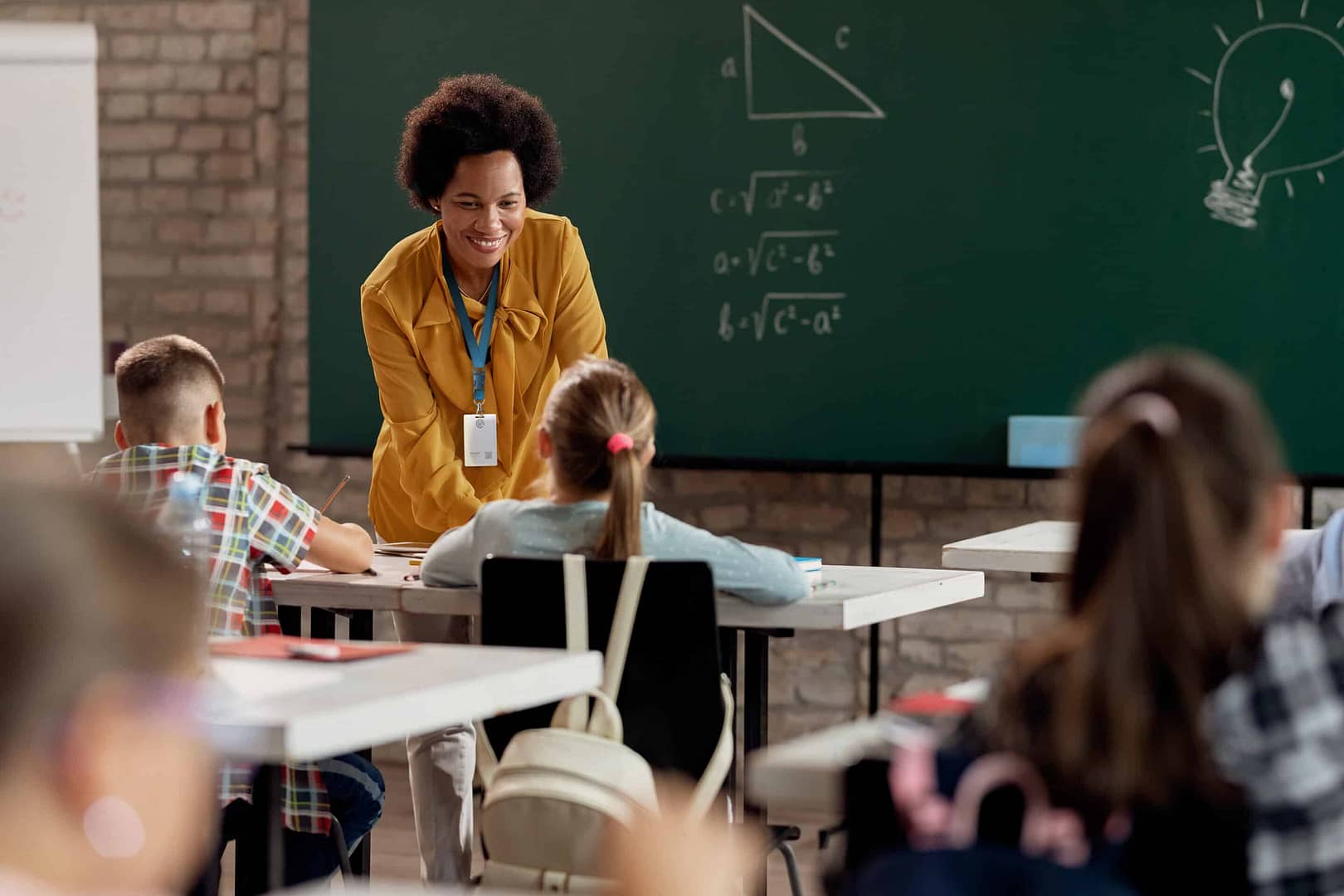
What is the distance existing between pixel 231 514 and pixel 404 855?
6.18 feet

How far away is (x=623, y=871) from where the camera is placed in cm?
89

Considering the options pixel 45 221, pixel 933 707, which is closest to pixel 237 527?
pixel 933 707

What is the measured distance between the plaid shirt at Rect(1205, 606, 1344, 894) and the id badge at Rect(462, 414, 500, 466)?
2220 millimetres

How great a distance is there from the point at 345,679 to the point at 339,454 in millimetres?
3252

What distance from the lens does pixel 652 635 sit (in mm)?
2449

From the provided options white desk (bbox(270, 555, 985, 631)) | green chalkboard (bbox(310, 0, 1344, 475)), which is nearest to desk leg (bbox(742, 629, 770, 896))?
white desk (bbox(270, 555, 985, 631))

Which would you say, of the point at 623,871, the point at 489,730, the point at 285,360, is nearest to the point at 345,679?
the point at 489,730

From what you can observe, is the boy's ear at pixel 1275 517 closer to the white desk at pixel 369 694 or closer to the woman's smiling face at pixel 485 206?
the white desk at pixel 369 694

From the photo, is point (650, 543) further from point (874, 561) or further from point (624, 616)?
point (874, 561)

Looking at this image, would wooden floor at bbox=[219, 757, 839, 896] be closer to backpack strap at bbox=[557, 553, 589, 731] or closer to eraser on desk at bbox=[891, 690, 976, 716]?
backpack strap at bbox=[557, 553, 589, 731]

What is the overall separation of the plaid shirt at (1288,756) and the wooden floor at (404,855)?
265 centimetres

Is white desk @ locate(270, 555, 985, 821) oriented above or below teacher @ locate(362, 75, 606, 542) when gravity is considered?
below

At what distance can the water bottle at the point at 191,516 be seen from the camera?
205cm

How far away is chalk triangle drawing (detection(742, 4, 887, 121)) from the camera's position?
185 inches
